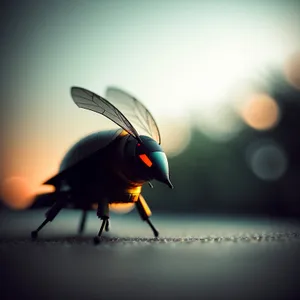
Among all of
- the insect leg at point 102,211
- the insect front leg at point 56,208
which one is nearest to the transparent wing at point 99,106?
the insect leg at point 102,211

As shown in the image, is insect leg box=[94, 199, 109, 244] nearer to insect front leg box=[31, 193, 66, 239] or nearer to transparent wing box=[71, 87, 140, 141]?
insect front leg box=[31, 193, 66, 239]

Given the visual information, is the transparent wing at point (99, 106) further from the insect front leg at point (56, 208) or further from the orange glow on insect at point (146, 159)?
the insect front leg at point (56, 208)

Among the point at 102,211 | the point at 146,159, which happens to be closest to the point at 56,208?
the point at 102,211

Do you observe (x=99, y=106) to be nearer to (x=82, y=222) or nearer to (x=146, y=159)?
(x=146, y=159)

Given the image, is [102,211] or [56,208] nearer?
[102,211]

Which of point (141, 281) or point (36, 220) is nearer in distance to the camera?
point (141, 281)

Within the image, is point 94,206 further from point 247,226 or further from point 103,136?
point 247,226


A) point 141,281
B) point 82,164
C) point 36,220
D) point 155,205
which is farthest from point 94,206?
point 155,205
